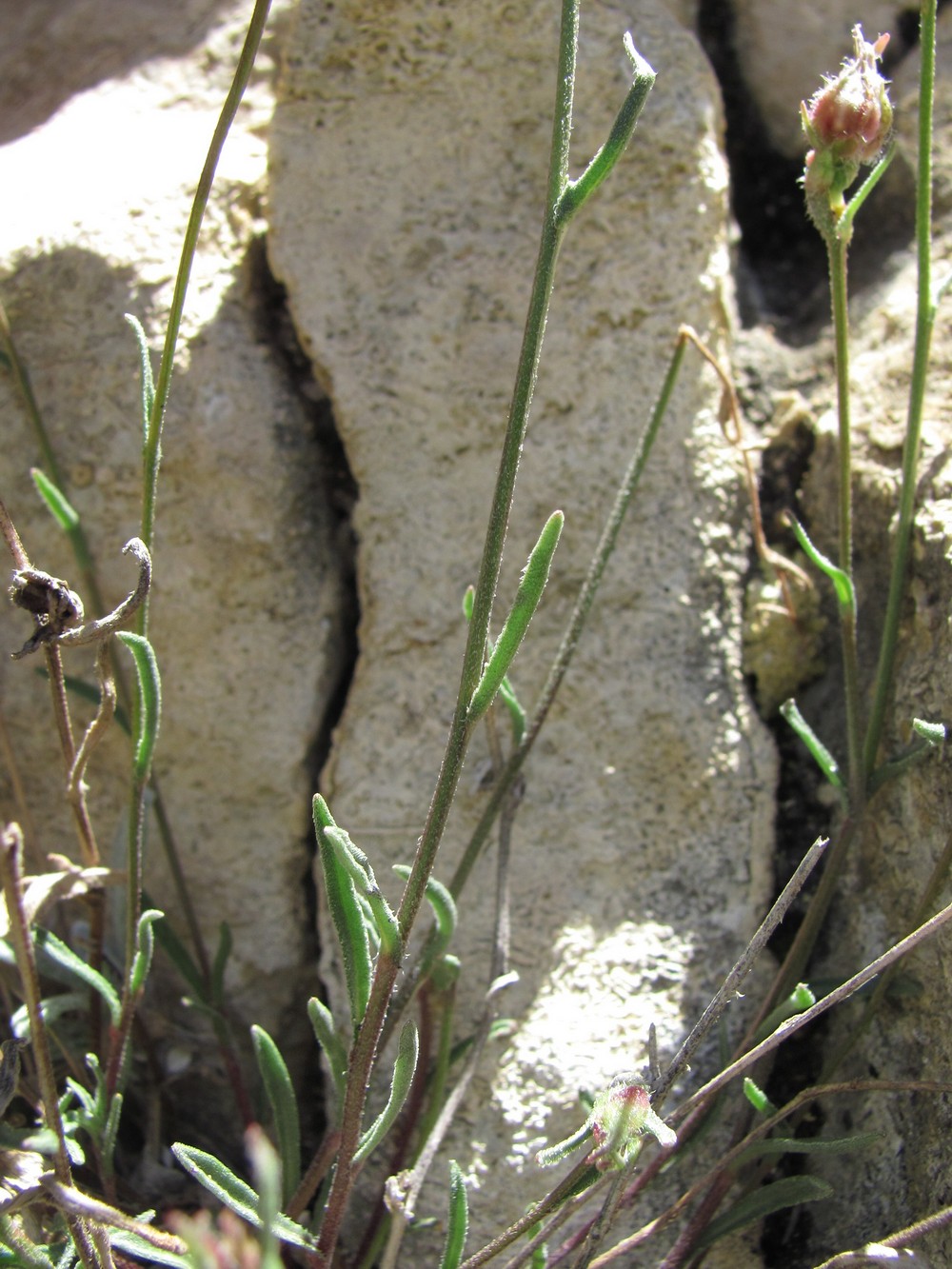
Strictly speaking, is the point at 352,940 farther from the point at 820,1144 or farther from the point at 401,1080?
the point at 820,1144

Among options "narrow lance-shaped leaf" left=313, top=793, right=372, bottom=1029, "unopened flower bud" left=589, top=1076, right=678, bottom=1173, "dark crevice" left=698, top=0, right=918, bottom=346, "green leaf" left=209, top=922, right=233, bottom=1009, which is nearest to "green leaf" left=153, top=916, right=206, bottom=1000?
"green leaf" left=209, top=922, right=233, bottom=1009

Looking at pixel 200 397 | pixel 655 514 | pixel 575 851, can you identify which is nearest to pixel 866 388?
pixel 655 514

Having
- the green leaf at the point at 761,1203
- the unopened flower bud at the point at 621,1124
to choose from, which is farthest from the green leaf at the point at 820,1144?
the unopened flower bud at the point at 621,1124

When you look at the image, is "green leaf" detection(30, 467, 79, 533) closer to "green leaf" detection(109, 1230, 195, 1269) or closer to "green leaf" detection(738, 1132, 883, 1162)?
"green leaf" detection(109, 1230, 195, 1269)

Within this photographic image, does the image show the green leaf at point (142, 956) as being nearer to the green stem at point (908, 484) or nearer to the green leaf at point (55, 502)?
the green leaf at point (55, 502)

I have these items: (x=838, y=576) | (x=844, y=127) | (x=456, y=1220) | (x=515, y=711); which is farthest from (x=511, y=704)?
(x=844, y=127)

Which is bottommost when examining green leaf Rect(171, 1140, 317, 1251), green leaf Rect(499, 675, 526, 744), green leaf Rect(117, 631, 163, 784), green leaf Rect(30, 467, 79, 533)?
green leaf Rect(171, 1140, 317, 1251)

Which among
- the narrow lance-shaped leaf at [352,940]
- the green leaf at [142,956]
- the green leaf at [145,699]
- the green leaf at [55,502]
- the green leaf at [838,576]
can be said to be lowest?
the green leaf at [142,956]
